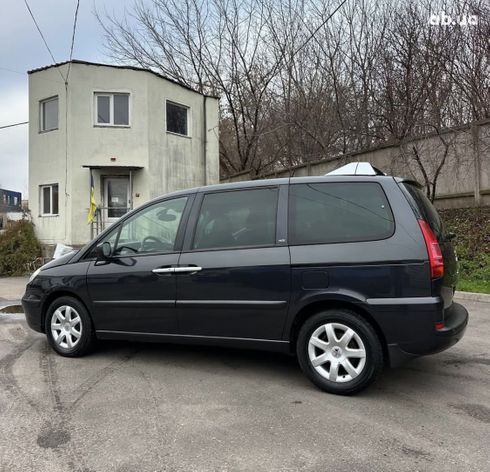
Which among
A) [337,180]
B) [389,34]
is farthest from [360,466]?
[389,34]

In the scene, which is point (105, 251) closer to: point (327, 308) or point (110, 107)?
point (327, 308)

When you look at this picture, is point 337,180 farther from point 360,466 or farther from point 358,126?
point 358,126

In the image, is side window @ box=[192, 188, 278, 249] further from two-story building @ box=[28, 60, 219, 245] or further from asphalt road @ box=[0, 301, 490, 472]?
two-story building @ box=[28, 60, 219, 245]

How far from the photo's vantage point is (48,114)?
15930 millimetres

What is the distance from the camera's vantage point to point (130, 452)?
3291 millimetres

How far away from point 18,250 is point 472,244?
1192cm

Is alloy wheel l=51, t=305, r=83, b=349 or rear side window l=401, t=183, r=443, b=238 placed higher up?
rear side window l=401, t=183, r=443, b=238

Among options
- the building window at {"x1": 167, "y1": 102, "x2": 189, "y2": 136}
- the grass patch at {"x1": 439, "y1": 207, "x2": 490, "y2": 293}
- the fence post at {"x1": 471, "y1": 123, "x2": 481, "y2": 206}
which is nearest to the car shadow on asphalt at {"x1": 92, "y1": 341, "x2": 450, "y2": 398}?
the grass patch at {"x1": 439, "y1": 207, "x2": 490, "y2": 293}

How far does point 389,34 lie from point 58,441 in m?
15.8

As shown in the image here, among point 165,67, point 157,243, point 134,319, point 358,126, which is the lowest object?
point 134,319

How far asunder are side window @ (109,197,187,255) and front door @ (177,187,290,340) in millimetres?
217

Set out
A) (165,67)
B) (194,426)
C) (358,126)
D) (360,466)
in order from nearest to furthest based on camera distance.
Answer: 1. (360,466)
2. (194,426)
3. (358,126)
4. (165,67)

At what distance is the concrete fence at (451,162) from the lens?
11227 mm

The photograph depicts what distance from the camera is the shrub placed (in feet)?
47.1
